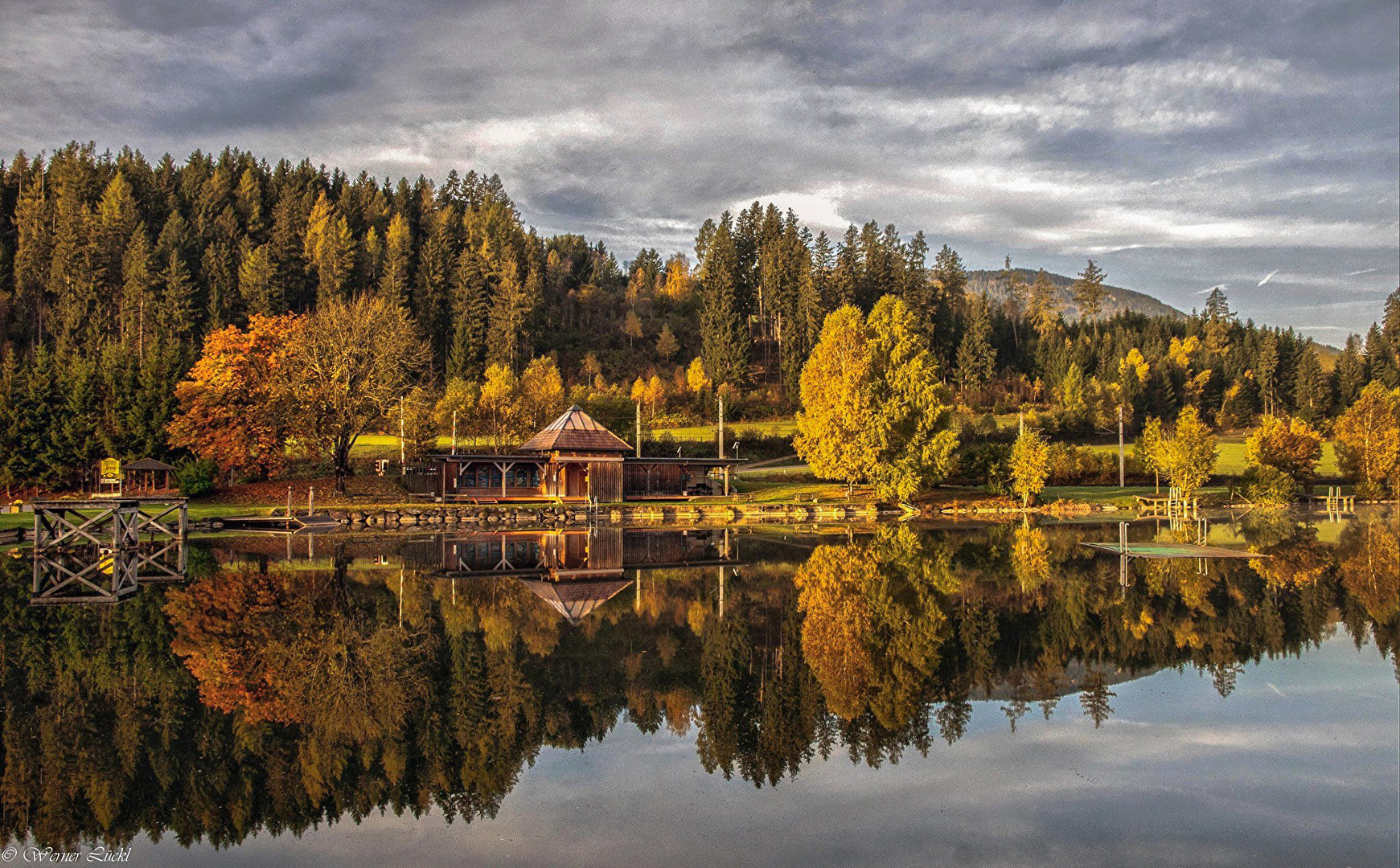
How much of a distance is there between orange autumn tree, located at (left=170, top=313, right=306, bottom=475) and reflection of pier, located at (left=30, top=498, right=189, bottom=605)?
11712 millimetres

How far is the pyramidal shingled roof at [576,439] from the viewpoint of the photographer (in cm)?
4694

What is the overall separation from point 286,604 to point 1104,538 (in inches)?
1118

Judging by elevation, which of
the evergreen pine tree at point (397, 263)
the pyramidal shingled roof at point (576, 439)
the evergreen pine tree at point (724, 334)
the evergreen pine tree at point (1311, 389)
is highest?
the evergreen pine tree at point (397, 263)

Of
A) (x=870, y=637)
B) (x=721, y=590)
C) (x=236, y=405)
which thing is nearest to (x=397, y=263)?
(x=236, y=405)

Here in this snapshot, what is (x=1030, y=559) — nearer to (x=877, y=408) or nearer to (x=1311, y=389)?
(x=877, y=408)

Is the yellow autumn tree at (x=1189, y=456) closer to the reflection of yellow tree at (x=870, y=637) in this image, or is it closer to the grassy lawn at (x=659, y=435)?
the grassy lawn at (x=659, y=435)

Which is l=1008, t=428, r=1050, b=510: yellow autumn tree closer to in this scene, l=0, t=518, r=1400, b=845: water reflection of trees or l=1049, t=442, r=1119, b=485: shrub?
l=1049, t=442, r=1119, b=485: shrub

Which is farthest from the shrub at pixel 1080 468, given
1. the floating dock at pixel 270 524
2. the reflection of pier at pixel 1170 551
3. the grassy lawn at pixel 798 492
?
the floating dock at pixel 270 524

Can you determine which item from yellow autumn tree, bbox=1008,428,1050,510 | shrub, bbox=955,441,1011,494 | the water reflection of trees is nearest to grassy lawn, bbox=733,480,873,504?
shrub, bbox=955,441,1011,494

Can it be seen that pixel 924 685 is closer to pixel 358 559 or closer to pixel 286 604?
pixel 286 604

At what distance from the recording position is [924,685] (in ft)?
38.7

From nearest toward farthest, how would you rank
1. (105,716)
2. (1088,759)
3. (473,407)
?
(1088,759)
(105,716)
(473,407)

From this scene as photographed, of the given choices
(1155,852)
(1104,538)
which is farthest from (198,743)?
(1104,538)

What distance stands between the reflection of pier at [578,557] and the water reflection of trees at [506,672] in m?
0.99
